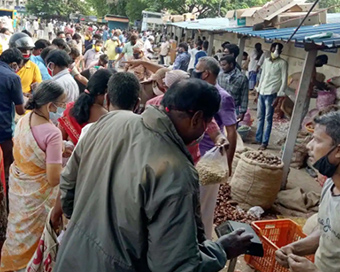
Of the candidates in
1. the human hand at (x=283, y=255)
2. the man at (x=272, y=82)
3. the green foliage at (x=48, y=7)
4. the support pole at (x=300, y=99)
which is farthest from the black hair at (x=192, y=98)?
the green foliage at (x=48, y=7)

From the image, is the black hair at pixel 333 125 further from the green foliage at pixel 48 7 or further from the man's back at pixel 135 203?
the green foliage at pixel 48 7

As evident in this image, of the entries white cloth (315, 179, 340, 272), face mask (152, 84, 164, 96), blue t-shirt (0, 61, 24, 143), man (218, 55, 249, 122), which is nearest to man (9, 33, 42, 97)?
blue t-shirt (0, 61, 24, 143)

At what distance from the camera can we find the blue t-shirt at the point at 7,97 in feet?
12.1

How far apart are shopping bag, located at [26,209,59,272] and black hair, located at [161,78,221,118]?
1342 mm

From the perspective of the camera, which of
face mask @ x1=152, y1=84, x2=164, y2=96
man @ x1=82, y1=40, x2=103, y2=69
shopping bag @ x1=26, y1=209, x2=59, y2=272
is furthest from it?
man @ x1=82, y1=40, x2=103, y2=69

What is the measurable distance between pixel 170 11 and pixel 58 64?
989 inches

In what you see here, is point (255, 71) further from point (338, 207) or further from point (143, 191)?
point (143, 191)

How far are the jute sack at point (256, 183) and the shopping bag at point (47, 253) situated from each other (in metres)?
2.92

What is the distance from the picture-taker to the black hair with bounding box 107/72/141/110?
8.41ft

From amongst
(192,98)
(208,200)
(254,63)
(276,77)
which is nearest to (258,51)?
(254,63)

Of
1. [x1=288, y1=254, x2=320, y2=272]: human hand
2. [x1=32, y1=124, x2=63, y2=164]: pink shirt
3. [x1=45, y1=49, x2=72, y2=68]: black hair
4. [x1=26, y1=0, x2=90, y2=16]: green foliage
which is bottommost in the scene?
[x1=288, y1=254, x2=320, y2=272]: human hand

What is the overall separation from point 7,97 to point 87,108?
1.33m

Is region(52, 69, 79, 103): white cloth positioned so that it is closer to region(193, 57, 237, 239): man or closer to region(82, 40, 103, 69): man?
region(193, 57, 237, 239): man

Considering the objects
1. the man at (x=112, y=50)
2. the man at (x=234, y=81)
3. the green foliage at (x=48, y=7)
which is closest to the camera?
the man at (x=234, y=81)
